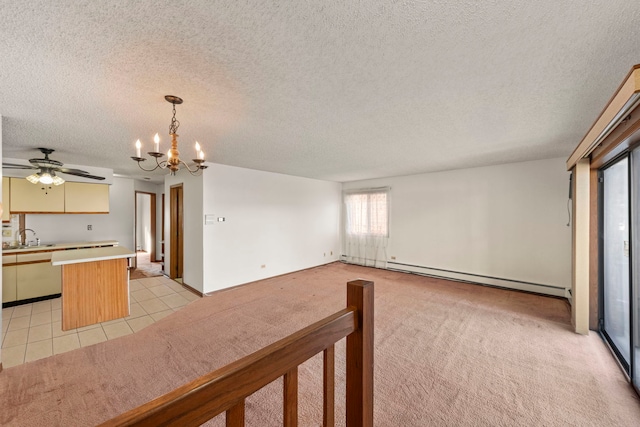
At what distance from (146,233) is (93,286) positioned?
6.51 metres

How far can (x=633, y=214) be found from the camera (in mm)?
2154

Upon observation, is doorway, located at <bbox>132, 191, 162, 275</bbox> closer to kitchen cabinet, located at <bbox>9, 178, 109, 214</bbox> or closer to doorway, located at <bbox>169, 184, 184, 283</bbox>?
doorway, located at <bbox>169, 184, 184, 283</bbox>

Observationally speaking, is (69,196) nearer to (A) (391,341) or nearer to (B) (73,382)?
(B) (73,382)

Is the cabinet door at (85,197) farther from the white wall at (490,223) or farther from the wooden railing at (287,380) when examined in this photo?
the white wall at (490,223)

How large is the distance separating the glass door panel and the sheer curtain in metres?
3.68

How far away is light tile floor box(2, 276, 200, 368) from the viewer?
266 centimetres

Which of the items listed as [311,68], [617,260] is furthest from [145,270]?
[617,260]

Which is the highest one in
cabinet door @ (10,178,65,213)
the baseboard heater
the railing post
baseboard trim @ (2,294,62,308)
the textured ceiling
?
the textured ceiling

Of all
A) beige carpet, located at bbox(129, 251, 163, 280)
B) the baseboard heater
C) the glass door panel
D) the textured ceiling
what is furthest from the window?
beige carpet, located at bbox(129, 251, 163, 280)

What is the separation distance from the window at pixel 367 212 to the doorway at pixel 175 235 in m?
4.02

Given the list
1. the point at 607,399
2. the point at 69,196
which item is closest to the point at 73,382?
the point at 69,196

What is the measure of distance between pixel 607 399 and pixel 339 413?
200 cm

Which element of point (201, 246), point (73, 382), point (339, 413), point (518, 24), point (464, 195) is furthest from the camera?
point (464, 195)

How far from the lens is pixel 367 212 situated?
259 inches
